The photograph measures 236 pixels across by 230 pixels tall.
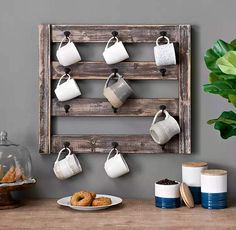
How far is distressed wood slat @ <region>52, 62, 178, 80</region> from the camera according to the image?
2.54 m

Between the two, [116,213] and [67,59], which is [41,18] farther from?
[116,213]

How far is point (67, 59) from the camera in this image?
2512 mm

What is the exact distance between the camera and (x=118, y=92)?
2477mm

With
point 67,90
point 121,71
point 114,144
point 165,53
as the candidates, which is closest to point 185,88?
point 165,53

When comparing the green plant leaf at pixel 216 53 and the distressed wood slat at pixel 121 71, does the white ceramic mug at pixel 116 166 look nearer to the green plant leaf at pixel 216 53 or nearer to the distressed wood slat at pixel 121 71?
the distressed wood slat at pixel 121 71

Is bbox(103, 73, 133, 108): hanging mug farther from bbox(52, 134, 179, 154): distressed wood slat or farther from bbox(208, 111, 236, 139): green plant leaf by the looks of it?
bbox(208, 111, 236, 139): green plant leaf

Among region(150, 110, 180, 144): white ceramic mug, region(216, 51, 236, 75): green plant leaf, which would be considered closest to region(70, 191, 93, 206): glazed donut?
region(150, 110, 180, 144): white ceramic mug

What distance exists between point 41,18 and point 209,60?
770mm

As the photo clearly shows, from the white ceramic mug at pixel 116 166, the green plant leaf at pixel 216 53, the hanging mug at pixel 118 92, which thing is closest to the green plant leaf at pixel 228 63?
the green plant leaf at pixel 216 53

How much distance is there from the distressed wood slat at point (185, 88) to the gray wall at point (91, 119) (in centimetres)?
4

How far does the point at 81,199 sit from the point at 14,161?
326mm

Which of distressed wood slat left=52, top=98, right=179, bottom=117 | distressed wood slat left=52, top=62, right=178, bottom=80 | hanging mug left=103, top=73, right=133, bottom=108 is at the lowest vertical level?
distressed wood slat left=52, top=98, right=179, bottom=117

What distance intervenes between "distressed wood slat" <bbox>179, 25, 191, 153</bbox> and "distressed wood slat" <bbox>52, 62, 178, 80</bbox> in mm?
38

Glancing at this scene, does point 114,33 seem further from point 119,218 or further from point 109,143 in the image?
point 119,218
